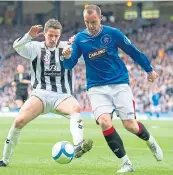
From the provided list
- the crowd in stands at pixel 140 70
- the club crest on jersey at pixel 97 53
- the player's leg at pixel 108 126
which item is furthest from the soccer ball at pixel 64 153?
the crowd in stands at pixel 140 70

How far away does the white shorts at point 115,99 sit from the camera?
31.8 feet

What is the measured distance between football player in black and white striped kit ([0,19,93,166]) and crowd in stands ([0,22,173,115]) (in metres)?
19.9

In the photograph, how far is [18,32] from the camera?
46.8m

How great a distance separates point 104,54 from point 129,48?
38 cm

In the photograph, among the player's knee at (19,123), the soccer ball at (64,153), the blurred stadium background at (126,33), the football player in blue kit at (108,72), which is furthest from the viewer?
the blurred stadium background at (126,33)

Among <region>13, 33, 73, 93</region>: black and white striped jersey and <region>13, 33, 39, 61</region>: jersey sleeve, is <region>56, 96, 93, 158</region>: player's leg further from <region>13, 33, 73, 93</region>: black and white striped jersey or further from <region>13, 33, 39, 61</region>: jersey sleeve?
<region>13, 33, 39, 61</region>: jersey sleeve

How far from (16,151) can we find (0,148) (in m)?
0.51

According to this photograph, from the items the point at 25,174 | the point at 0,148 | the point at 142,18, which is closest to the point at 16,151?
the point at 0,148

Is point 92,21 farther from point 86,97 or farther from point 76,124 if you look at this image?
point 86,97

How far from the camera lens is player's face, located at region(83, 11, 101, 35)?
945 centimetres

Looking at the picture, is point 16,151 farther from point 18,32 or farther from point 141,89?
point 18,32

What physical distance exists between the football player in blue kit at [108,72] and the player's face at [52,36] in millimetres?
486

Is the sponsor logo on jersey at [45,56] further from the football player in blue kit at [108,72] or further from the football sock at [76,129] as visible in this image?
the football sock at [76,129]

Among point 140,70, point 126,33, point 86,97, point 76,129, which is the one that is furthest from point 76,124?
point 126,33
